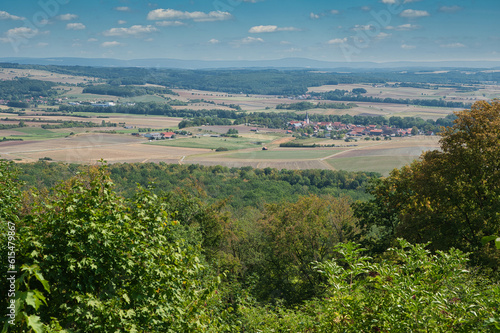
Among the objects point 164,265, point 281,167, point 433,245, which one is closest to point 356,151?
point 281,167

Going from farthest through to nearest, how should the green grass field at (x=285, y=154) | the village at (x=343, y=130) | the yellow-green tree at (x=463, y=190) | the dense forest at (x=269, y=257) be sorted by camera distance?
the village at (x=343, y=130)
the green grass field at (x=285, y=154)
the yellow-green tree at (x=463, y=190)
the dense forest at (x=269, y=257)

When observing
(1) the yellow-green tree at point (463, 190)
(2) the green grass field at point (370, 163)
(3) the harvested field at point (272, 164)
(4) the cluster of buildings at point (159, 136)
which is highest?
(1) the yellow-green tree at point (463, 190)

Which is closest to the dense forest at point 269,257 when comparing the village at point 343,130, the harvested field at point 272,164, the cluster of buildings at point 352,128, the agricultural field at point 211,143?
the harvested field at point 272,164

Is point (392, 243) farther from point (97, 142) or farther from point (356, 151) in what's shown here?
point (97, 142)

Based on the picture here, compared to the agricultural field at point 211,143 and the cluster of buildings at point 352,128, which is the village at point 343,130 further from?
the agricultural field at point 211,143

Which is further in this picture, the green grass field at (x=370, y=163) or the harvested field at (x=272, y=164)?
the harvested field at (x=272, y=164)

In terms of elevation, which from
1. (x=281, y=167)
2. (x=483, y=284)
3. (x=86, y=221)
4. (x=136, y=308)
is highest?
(x=86, y=221)
